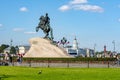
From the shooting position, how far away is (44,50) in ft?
241

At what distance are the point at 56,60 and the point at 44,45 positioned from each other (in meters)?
8.97

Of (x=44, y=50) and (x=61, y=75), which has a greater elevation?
(x=44, y=50)

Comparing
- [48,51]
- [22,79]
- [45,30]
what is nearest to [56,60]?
[48,51]

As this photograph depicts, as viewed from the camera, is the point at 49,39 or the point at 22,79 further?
the point at 49,39

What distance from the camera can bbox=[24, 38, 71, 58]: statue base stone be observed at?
7300 cm

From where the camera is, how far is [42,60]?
66125 millimetres

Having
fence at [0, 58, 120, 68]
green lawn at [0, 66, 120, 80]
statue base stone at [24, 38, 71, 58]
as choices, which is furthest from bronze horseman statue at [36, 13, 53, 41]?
green lawn at [0, 66, 120, 80]

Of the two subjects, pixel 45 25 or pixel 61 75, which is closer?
pixel 61 75

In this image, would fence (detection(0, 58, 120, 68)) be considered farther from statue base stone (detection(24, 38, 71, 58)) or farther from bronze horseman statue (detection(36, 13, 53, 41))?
bronze horseman statue (detection(36, 13, 53, 41))

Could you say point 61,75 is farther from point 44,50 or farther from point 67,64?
point 44,50

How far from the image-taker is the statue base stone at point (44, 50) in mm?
73000

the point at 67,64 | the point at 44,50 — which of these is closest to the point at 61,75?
the point at 67,64

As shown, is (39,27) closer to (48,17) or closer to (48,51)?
(48,17)

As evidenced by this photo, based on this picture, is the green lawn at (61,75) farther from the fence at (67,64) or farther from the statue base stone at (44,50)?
the statue base stone at (44,50)
